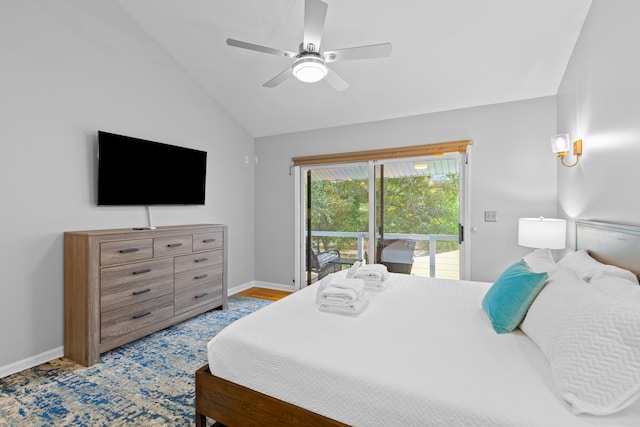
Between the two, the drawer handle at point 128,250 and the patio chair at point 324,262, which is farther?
the patio chair at point 324,262

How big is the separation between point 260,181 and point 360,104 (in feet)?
6.46

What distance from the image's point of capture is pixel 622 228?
5.20 ft

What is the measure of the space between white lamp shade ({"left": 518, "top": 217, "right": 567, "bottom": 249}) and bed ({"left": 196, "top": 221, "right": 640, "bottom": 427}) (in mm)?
676

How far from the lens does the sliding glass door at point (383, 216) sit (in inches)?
143

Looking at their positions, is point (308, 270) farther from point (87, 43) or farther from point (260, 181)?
point (87, 43)

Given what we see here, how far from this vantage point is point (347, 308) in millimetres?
1738

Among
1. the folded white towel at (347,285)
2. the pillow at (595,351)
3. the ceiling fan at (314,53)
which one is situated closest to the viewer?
the pillow at (595,351)

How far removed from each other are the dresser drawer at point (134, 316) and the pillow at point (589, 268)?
327 centimetres

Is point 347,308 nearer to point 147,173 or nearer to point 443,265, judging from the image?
point 443,265

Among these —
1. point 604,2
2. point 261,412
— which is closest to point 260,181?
point 261,412

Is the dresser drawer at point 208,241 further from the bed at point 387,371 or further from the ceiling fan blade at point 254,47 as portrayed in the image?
the ceiling fan blade at point 254,47

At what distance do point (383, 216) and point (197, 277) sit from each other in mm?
2388

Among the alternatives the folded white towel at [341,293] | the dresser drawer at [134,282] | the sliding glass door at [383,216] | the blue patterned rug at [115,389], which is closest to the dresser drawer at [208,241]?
the dresser drawer at [134,282]

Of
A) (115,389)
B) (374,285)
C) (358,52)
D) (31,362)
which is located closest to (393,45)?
(358,52)
